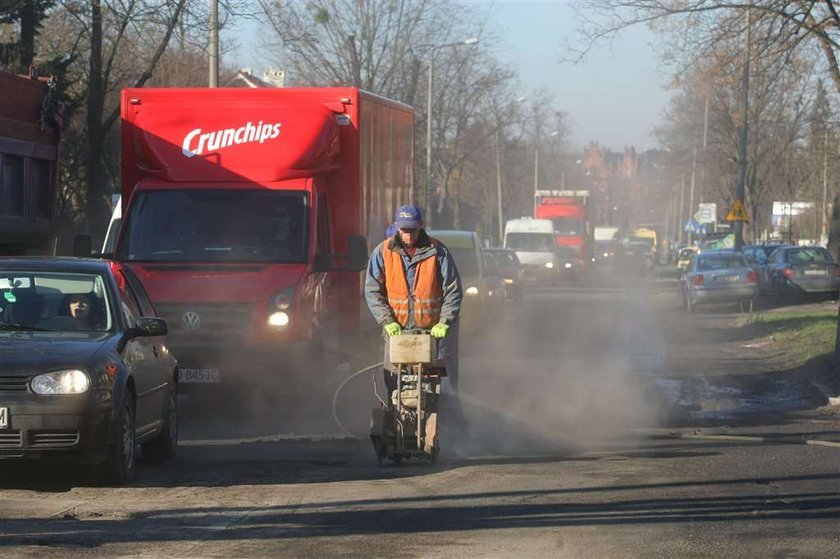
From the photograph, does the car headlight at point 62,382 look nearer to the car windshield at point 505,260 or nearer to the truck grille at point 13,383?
the truck grille at point 13,383

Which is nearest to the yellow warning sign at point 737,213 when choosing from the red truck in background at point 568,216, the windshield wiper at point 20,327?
the red truck in background at point 568,216

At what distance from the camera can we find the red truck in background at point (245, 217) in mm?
13109

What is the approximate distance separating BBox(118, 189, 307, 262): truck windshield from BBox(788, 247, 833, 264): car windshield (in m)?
25.3

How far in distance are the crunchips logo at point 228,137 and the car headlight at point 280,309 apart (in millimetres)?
1836

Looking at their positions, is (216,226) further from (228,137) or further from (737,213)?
(737,213)

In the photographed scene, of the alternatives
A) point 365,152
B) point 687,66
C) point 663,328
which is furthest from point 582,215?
point 365,152

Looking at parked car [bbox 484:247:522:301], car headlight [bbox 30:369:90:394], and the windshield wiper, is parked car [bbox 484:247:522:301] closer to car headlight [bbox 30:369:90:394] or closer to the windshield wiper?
the windshield wiper

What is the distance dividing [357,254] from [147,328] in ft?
13.6

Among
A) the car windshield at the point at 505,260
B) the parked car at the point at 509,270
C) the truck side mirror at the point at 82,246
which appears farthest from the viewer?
the car windshield at the point at 505,260

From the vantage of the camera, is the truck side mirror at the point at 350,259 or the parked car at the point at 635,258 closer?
the truck side mirror at the point at 350,259

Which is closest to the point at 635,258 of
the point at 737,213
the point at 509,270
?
the point at 737,213

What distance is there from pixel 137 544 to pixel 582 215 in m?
53.6

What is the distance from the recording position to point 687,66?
24.4 meters

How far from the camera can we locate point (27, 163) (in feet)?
48.9
